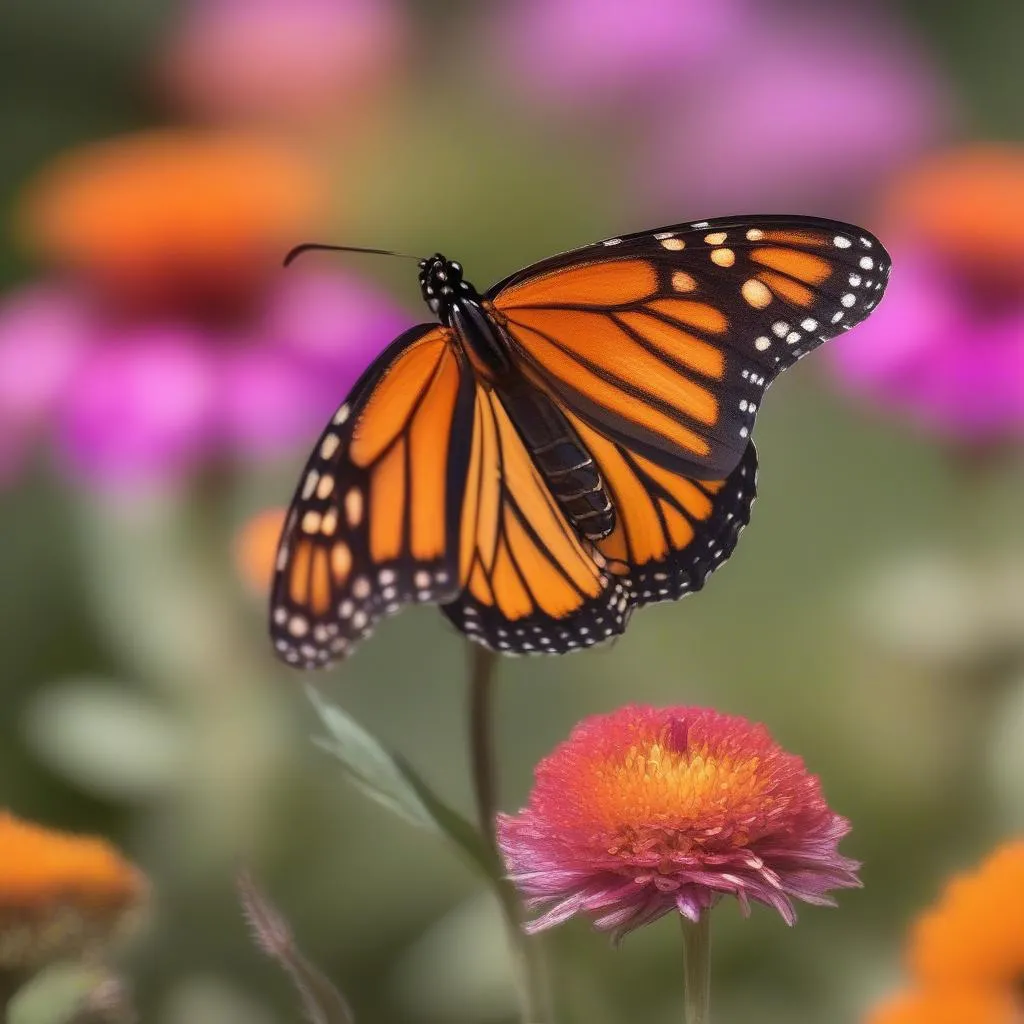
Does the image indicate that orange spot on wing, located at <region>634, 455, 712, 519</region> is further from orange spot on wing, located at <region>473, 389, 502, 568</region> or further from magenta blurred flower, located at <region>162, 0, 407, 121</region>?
magenta blurred flower, located at <region>162, 0, 407, 121</region>

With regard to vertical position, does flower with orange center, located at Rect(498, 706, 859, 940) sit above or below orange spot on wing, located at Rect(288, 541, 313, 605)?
below

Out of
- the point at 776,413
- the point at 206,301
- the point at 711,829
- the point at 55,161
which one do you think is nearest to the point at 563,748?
the point at 711,829

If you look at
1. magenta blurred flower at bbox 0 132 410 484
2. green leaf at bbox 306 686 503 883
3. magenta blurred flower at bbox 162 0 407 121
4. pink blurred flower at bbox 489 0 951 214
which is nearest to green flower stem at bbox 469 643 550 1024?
green leaf at bbox 306 686 503 883

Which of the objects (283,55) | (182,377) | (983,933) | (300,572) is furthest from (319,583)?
(283,55)

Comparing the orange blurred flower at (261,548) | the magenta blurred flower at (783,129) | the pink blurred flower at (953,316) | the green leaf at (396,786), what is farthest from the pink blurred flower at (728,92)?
the green leaf at (396,786)

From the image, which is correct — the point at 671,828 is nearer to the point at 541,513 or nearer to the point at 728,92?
the point at 541,513

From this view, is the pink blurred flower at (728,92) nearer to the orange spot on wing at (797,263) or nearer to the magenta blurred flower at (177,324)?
the magenta blurred flower at (177,324)

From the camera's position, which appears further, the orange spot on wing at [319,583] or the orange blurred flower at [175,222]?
the orange blurred flower at [175,222]
